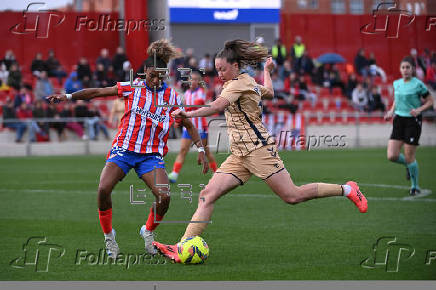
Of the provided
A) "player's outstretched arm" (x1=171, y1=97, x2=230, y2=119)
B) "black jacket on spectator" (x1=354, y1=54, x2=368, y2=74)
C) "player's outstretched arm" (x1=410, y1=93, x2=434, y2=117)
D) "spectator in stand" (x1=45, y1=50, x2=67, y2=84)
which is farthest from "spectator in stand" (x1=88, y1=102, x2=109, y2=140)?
"player's outstretched arm" (x1=171, y1=97, x2=230, y2=119)

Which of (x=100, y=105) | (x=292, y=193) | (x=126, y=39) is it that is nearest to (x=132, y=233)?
(x=292, y=193)

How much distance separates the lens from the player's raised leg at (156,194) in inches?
297

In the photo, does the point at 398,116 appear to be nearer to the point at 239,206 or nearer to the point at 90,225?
the point at 239,206

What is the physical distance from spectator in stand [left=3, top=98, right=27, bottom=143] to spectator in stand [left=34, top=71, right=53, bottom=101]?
89cm

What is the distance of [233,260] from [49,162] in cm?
1513

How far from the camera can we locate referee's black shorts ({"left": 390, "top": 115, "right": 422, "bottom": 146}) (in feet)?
41.9

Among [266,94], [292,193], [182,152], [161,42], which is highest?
[161,42]

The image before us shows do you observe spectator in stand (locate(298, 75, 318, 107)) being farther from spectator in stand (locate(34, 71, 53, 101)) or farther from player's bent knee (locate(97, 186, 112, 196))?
player's bent knee (locate(97, 186, 112, 196))

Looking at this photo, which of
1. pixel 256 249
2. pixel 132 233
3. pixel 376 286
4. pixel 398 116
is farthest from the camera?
pixel 398 116

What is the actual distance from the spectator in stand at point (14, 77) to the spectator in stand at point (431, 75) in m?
14.0

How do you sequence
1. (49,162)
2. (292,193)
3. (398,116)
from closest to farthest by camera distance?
(292,193) < (398,116) < (49,162)

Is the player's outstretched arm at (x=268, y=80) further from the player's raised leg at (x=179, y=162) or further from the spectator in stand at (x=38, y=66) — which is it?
the spectator in stand at (x=38, y=66)

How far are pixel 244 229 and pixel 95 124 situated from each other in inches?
643

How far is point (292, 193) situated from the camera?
726 cm
